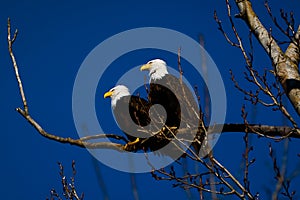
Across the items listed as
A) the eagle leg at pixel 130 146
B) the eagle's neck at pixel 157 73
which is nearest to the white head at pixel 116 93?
the eagle's neck at pixel 157 73

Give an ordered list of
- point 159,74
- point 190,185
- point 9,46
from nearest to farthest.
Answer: point 190,185, point 9,46, point 159,74

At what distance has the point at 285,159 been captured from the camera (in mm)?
2746

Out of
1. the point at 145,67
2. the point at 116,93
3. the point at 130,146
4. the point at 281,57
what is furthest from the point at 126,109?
the point at 281,57

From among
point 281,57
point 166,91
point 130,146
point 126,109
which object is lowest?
point 281,57

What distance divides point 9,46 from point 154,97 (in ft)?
11.9

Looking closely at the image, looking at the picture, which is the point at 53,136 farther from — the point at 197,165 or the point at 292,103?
the point at 292,103

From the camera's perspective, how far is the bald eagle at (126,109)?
696cm

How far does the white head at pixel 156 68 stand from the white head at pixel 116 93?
0.47m

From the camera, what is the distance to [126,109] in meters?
7.66

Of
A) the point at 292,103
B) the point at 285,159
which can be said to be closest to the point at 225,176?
the point at 285,159

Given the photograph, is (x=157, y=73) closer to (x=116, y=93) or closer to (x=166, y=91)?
(x=166, y=91)

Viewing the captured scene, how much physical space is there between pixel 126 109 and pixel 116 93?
2.25 feet

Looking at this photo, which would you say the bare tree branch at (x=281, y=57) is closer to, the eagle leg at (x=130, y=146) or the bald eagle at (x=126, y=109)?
the eagle leg at (x=130, y=146)

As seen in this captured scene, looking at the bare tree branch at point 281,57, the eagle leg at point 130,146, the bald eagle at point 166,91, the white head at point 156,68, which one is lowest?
the bare tree branch at point 281,57
